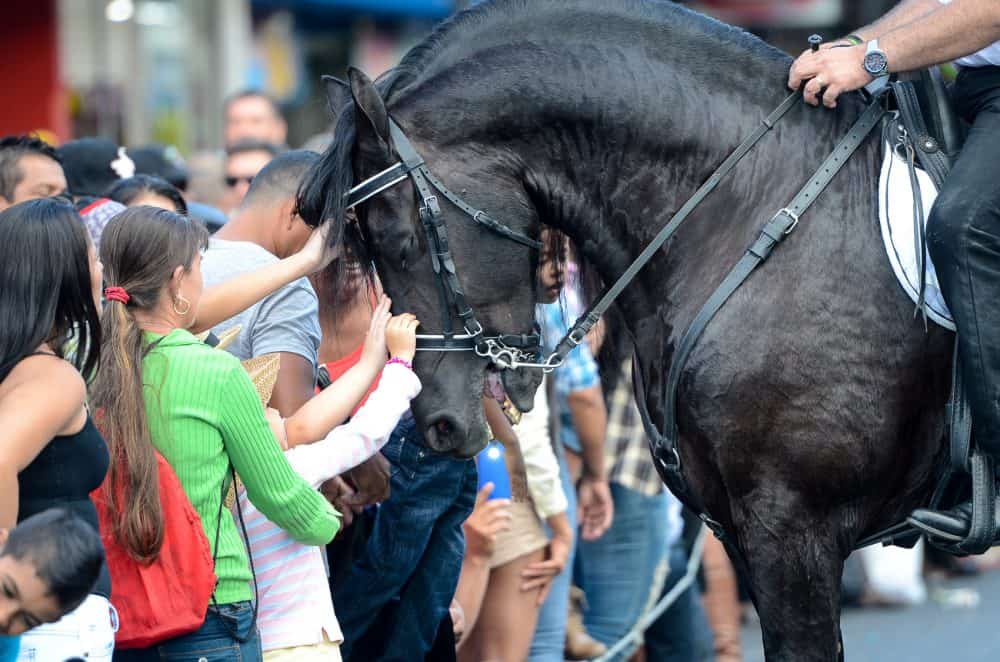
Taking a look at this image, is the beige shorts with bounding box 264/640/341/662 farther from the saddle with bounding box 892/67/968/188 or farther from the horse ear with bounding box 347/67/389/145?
the saddle with bounding box 892/67/968/188

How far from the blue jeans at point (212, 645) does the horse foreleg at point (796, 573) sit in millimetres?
1292

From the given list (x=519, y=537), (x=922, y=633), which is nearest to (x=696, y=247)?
(x=519, y=537)

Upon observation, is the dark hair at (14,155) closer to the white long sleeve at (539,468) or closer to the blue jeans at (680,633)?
the white long sleeve at (539,468)

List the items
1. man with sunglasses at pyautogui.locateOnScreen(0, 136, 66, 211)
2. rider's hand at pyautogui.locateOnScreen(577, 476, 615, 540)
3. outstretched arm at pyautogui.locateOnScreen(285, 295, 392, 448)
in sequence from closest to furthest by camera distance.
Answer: outstretched arm at pyautogui.locateOnScreen(285, 295, 392, 448) < man with sunglasses at pyautogui.locateOnScreen(0, 136, 66, 211) < rider's hand at pyautogui.locateOnScreen(577, 476, 615, 540)

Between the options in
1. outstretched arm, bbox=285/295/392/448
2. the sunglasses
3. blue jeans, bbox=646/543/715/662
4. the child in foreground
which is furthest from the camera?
the sunglasses

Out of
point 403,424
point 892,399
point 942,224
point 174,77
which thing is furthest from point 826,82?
point 174,77

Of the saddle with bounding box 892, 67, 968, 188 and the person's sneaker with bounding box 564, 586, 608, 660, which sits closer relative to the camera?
the saddle with bounding box 892, 67, 968, 188

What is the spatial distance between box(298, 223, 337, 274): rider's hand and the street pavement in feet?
15.7

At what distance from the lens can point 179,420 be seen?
354 centimetres

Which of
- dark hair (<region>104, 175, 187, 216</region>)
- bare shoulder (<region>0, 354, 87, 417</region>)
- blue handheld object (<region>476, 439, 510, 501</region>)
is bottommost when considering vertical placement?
blue handheld object (<region>476, 439, 510, 501</region>)

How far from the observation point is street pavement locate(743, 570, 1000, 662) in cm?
791

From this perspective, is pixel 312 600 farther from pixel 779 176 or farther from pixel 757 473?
pixel 779 176

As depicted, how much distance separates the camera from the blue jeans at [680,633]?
654 cm

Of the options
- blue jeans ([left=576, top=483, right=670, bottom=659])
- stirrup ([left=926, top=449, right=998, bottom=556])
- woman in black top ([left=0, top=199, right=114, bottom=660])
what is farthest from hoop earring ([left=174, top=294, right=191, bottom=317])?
blue jeans ([left=576, top=483, right=670, bottom=659])
